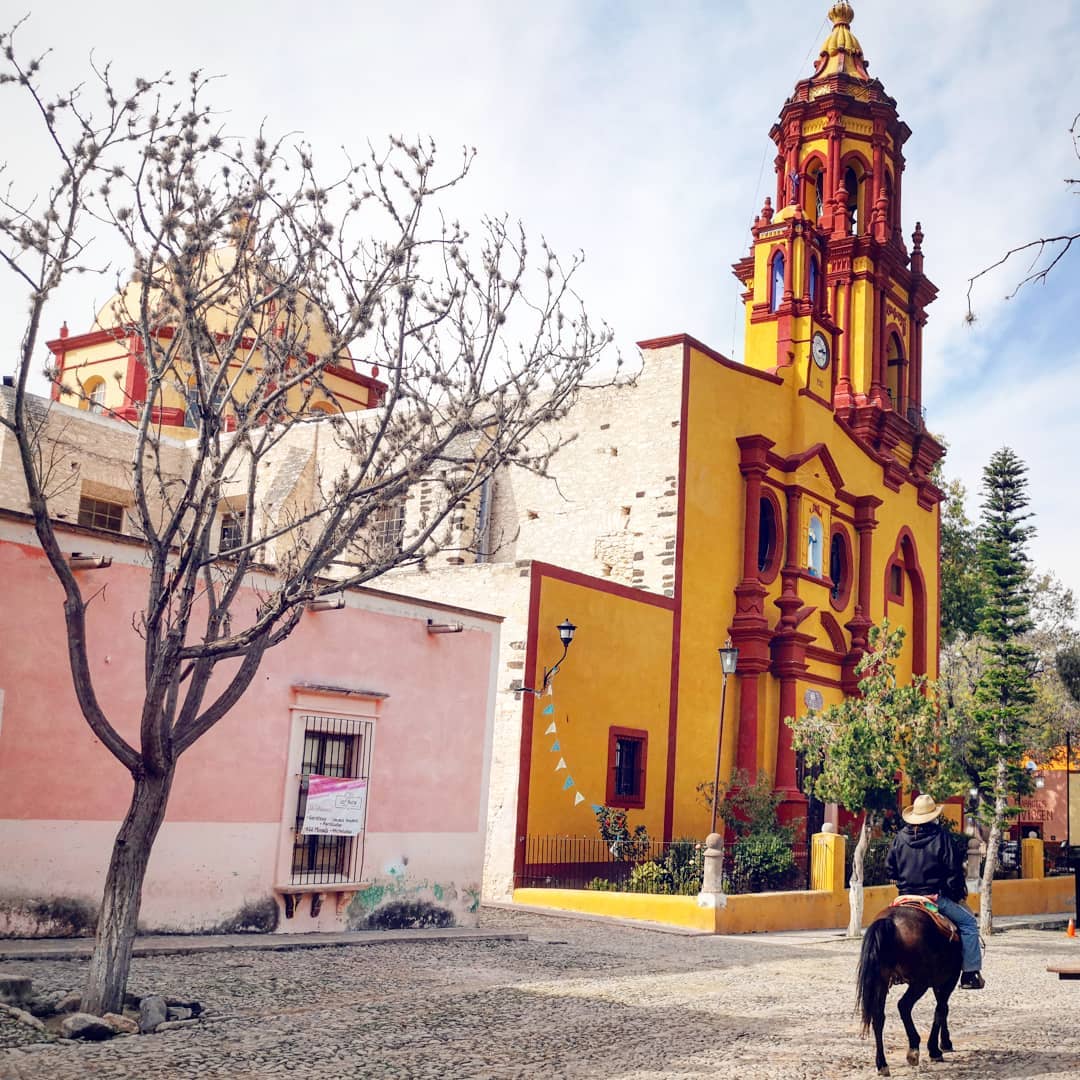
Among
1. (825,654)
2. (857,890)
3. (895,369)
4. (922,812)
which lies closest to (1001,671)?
(825,654)

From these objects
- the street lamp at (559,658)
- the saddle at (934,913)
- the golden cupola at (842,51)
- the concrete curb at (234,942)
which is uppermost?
the golden cupola at (842,51)

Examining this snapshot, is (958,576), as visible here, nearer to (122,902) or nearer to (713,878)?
(713,878)

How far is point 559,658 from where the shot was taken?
19953mm

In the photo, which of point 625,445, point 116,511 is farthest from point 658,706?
point 116,511

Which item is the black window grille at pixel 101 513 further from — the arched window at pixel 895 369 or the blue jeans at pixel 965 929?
the blue jeans at pixel 965 929

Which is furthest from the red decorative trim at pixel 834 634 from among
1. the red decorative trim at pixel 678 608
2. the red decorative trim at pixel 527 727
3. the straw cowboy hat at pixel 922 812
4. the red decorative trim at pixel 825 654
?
the straw cowboy hat at pixel 922 812

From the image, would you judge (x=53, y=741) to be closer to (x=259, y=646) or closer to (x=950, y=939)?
(x=259, y=646)

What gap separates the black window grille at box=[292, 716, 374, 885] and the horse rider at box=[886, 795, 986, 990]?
6.96m

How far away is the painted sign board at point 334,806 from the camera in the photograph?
1379cm

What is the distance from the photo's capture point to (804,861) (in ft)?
68.7

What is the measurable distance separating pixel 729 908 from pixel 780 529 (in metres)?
10.2

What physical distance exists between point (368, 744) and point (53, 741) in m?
3.86

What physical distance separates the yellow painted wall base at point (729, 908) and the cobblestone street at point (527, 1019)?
3.00 meters

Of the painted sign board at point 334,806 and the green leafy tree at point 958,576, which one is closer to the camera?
the painted sign board at point 334,806
